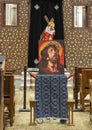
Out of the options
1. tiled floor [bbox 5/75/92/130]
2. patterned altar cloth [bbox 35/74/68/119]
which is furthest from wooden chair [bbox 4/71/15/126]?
patterned altar cloth [bbox 35/74/68/119]

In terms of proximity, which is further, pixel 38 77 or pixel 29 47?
pixel 29 47

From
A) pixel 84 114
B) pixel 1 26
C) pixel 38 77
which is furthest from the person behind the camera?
pixel 1 26

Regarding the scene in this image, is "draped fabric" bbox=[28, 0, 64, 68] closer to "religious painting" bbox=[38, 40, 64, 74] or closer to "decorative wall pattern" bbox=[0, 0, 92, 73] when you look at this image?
"decorative wall pattern" bbox=[0, 0, 92, 73]

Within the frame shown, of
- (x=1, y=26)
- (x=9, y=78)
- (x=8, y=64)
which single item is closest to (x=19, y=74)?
(x=8, y=64)

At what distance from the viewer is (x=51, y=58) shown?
21.2ft

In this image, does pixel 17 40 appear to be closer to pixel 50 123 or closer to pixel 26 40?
pixel 26 40

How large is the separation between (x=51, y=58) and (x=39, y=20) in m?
8.02

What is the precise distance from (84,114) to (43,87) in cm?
174

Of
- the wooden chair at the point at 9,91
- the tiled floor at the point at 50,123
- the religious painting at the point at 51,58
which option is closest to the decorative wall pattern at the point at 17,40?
the tiled floor at the point at 50,123

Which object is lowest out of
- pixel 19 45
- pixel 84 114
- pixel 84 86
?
pixel 84 114

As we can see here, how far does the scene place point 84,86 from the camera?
7.96 metres

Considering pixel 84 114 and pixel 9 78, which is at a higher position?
pixel 9 78

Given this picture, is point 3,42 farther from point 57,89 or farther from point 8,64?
point 57,89

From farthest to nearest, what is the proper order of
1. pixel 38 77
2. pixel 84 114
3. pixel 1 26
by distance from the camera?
1. pixel 1 26
2. pixel 84 114
3. pixel 38 77
